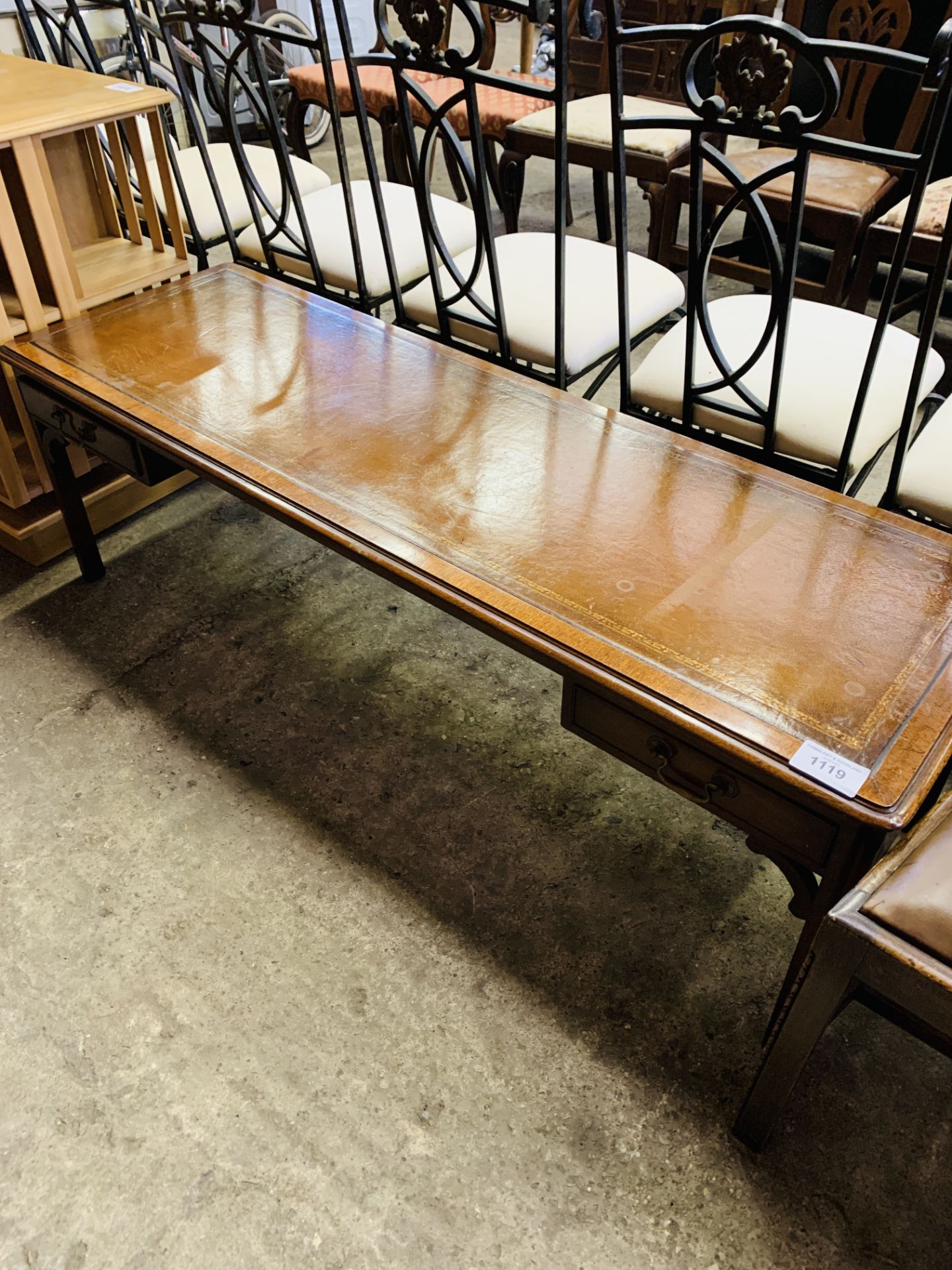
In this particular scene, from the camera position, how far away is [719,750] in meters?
1.02

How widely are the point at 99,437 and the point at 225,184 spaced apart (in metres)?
1.16

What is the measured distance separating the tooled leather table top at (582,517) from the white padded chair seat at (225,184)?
62cm

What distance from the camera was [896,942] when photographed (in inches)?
34.4

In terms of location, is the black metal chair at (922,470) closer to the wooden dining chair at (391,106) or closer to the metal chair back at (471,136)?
the metal chair back at (471,136)

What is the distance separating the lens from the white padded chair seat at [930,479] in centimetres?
142

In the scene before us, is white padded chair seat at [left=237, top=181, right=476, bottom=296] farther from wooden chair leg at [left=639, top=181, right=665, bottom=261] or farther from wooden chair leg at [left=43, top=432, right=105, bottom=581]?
wooden chair leg at [left=639, top=181, right=665, bottom=261]

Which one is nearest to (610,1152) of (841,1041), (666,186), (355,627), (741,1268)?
(741,1268)

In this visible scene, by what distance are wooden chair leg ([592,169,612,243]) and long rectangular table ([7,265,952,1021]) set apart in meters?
1.90

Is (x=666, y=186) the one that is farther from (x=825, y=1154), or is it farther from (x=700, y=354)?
(x=825, y=1154)

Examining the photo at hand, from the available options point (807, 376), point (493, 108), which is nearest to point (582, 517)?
point (807, 376)

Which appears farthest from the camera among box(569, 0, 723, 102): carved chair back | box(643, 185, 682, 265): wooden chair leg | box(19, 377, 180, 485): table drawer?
box(569, 0, 723, 102): carved chair back

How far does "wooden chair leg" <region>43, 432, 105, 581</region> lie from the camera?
1.86 meters

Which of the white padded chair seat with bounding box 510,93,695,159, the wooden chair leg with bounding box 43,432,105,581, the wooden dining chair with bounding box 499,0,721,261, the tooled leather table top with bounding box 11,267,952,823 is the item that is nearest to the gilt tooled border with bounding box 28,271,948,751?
the tooled leather table top with bounding box 11,267,952,823

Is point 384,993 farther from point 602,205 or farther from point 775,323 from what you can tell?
point 602,205
